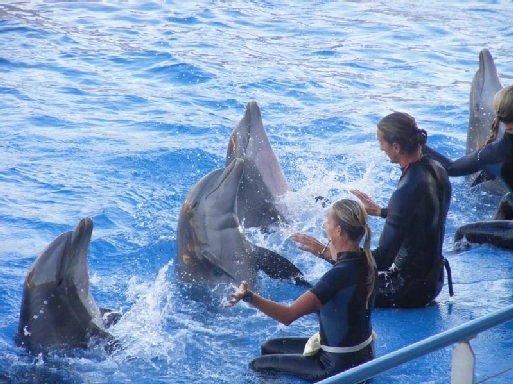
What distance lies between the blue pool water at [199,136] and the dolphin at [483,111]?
33cm

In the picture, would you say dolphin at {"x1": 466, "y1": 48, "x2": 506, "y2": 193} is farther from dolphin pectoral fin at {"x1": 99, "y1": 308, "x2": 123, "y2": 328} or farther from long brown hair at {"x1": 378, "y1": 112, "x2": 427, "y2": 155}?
dolphin pectoral fin at {"x1": 99, "y1": 308, "x2": 123, "y2": 328}

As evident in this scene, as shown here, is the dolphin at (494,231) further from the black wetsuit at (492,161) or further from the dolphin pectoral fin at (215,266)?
the dolphin pectoral fin at (215,266)

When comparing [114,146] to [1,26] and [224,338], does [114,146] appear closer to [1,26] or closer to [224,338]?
[224,338]

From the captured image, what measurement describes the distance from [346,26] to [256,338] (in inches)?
575

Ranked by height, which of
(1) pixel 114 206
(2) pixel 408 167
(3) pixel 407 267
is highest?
(2) pixel 408 167

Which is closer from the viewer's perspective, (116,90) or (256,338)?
(256,338)

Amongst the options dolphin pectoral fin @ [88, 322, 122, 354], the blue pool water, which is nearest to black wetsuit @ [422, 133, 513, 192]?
the blue pool water

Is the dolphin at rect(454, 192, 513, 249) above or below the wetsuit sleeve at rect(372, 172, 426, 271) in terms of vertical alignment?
below

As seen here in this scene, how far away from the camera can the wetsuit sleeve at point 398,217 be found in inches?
233

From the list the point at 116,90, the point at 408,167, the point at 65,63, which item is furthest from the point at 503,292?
the point at 65,63

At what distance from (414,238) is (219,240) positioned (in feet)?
5.68

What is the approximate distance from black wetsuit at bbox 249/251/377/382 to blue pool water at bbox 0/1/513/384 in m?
0.29

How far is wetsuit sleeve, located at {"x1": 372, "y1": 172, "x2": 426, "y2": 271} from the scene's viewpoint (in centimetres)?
592

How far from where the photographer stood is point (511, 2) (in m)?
23.1
